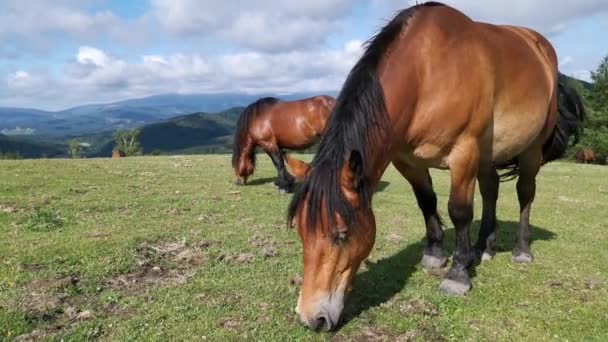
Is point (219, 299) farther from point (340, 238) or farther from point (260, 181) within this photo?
point (260, 181)

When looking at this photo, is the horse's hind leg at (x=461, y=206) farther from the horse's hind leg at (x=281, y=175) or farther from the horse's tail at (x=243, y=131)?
the horse's tail at (x=243, y=131)

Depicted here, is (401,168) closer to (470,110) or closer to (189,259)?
(470,110)

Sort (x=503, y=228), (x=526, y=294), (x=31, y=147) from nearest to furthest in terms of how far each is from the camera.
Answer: (x=526, y=294), (x=503, y=228), (x=31, y=147)

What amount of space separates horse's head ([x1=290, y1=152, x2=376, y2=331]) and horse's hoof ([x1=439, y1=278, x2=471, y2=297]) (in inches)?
64.0

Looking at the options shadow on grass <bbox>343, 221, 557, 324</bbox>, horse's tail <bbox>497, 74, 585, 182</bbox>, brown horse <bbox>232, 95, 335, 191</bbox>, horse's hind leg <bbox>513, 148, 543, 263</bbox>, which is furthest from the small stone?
brown horse <bbox>232, 95, 335, 191</bbox>

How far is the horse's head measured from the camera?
10.9 ft

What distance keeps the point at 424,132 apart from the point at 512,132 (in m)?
1.45

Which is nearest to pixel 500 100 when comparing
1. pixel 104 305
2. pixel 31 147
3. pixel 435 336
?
pixel 435 336

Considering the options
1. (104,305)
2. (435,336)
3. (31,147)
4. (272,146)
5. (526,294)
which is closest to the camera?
(435,336)

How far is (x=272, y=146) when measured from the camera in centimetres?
1238

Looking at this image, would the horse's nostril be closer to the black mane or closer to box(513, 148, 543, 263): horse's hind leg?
the black mane

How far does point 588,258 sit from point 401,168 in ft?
10.5

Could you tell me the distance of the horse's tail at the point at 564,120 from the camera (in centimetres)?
650

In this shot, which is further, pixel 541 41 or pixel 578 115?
pixel 578 115
